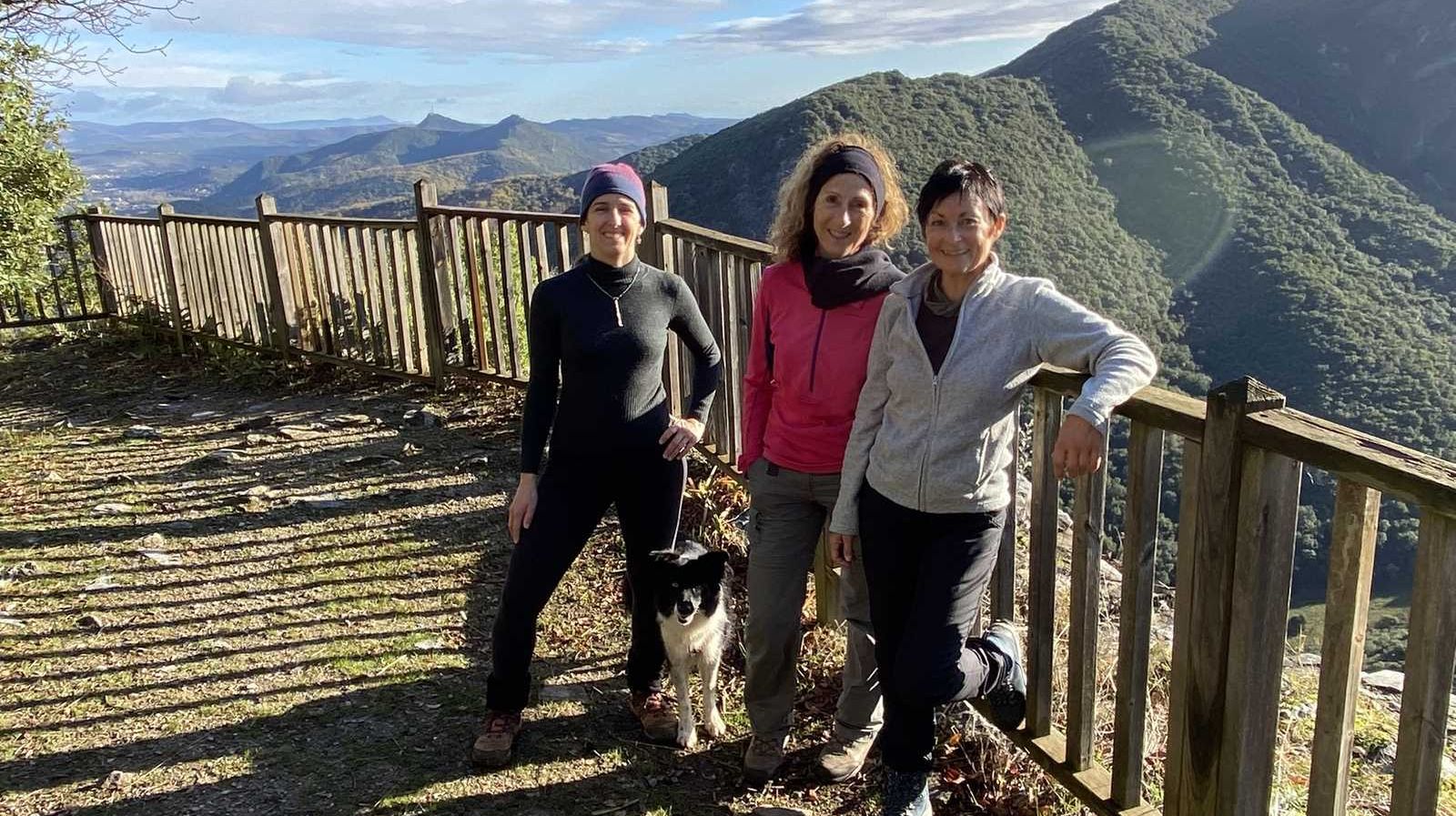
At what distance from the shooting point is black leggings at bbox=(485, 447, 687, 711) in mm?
3129

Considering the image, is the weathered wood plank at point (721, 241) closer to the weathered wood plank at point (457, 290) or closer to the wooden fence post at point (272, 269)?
the weathered wood plank at point (457, 290)

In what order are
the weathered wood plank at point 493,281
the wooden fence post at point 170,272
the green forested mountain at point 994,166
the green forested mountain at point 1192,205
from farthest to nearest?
the green forested mountain at point 994,166 → the green forested mountain at point 1192,205 → the wooden fence post at point 170,272 → the weathered wood plank at point 493,281

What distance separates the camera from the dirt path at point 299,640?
3168 millimetres

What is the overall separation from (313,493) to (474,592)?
72.3 inches

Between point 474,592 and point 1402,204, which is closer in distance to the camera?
point 474,592

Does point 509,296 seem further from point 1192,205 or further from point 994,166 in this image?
point 1192,205

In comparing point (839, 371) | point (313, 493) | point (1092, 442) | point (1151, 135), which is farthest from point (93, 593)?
point (1151, 135)

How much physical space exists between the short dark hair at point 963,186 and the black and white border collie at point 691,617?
4.80 feet

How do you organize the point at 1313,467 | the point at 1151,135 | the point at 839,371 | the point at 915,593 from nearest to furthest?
1. the point at 1313,467
2. the point at 915,593
3. the point at 839,371
4. the point at 1151,135

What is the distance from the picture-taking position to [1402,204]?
2635 inches

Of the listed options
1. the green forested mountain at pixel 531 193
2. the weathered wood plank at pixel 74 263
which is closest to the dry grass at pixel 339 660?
the weathered wood plank at pixel 74 263

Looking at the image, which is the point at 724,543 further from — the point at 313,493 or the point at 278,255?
the point at 278,255

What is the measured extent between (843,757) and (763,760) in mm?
272

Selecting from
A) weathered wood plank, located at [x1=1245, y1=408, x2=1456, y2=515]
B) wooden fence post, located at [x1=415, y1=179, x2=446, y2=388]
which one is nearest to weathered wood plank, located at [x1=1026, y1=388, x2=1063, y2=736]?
weathered wood plank, located at [x1=1245, y1=408, x2=1456, y2=515]
